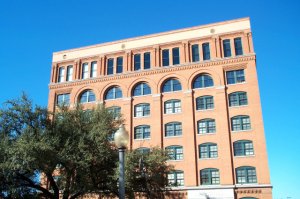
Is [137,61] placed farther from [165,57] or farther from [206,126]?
[206,126]

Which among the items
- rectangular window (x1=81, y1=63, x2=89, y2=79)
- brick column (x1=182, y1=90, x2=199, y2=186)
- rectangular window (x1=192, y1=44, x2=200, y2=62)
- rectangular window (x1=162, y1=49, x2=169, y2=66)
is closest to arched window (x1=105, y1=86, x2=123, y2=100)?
rectangular window (x1=81, y1=63, x2=89, y2=79)

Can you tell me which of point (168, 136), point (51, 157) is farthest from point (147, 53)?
point (51, 157)

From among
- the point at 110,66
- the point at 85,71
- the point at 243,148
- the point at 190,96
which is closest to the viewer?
the point at 243,148

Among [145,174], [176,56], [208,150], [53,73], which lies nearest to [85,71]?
[53,73]

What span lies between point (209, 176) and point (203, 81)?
38.4 ft

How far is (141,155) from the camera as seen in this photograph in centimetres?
2809

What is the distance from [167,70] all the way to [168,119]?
21.4ft

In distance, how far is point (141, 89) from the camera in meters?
46.0

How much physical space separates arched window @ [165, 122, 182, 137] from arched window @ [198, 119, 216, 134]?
7.92 ft

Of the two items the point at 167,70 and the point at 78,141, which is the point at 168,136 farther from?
the point at 78,141

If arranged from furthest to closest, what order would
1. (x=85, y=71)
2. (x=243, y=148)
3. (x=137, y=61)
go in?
(x=85, y=71), (x=137, y=61), (x=243, y=148)

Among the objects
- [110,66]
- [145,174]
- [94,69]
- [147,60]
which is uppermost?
[147,60]

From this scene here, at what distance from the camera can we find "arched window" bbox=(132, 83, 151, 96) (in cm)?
4559

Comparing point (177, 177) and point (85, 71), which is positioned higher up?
point (85, 71)
